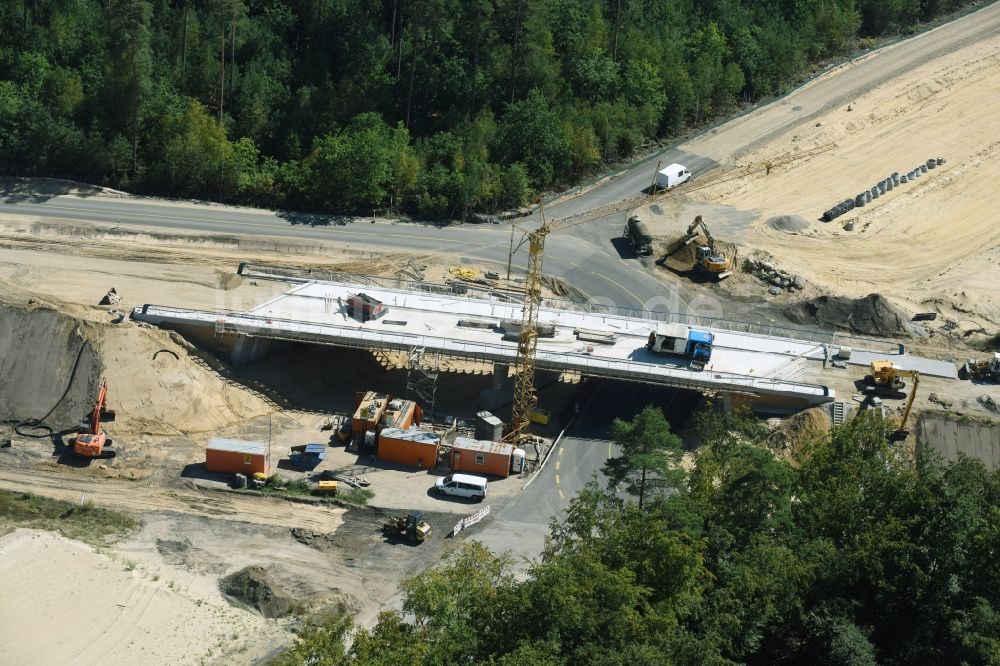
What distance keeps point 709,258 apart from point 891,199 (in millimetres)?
17316

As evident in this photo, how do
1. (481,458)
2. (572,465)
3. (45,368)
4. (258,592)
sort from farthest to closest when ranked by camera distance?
1. (45,368)
2. (572,465)
3. (481,458)
4. (258,592)

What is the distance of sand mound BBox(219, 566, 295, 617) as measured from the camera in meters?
53.8

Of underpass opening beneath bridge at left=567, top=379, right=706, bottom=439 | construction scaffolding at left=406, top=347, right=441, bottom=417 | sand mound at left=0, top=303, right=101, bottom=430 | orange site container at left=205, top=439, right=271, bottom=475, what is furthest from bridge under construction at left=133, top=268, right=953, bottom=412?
orange site container at left=205, top=439, right=271, bottom=475

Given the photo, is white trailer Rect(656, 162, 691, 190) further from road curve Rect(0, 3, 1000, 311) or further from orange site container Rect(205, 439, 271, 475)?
orange site container Rect(205, 439, 271, 475)

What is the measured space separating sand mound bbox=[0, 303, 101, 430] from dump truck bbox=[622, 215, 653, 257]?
3528 centimetres

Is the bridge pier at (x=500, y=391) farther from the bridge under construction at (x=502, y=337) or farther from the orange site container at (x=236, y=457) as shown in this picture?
the orange site container at (x=236, y=457)

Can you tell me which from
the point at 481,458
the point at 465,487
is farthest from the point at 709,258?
the point at 465,487

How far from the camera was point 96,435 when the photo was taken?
64.4 metres

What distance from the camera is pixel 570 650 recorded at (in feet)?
137

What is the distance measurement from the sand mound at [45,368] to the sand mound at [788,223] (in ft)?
150

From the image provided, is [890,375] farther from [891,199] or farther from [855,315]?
[891,199]

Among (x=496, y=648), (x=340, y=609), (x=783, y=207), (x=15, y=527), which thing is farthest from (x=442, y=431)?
(x=783, y=207)

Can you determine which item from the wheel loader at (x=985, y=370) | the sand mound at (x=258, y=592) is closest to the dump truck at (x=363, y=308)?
the sand mound at (x=258, y=592)

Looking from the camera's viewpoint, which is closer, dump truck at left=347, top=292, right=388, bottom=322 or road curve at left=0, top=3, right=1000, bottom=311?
dump truck at left=347, top=292, right=388, bottom=322
